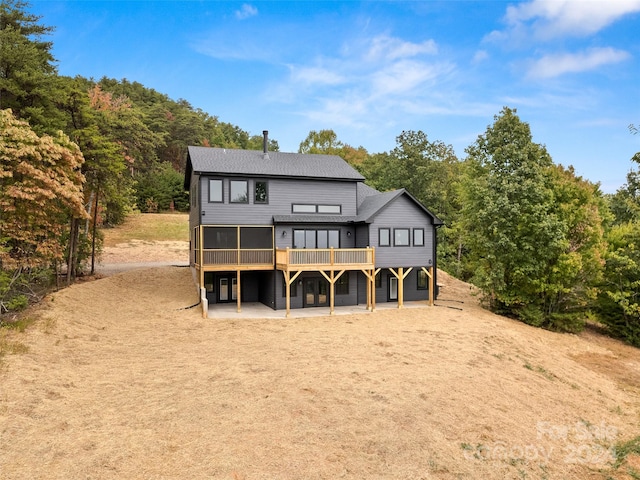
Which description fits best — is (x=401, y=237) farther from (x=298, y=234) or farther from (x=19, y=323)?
(x=19, y=323)

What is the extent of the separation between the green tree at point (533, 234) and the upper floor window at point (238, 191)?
12480 millimetres

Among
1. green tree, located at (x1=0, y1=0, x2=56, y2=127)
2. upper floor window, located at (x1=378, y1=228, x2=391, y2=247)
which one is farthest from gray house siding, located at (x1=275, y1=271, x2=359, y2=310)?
green tree, located at (x1=0, y1=0, x2=56, y2=127)

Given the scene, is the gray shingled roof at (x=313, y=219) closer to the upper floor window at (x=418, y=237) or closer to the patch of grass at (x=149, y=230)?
the upper floor window at (x=418, y=237)

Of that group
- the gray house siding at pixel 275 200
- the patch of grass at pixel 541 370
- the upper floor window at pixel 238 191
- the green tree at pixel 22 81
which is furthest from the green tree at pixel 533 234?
the green tree at pixel 22 81

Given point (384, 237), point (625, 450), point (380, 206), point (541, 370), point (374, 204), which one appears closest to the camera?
point (625, 450)

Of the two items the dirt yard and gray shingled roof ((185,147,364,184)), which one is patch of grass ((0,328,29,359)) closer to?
the dirt yard

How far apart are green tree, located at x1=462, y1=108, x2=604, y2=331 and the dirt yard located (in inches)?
184

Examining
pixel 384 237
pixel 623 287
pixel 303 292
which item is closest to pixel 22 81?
pixel 303 292

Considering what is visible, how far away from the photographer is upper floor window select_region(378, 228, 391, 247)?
20750 mm

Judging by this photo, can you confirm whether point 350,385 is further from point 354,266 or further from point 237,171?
point 237,171

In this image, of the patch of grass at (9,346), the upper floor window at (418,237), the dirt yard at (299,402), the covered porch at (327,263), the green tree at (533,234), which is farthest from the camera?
the upper floor window at (418,237)

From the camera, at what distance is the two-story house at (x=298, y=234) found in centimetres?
1920

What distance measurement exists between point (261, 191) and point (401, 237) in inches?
311

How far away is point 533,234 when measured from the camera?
19.9 metres
